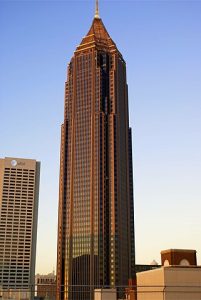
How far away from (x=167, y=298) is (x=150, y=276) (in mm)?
19304

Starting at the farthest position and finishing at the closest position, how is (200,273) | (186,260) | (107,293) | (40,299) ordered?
1. (40,299)
2. (186,260)
3. (200,273)
4. (107,293)

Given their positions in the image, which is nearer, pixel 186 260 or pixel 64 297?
pixel 186 260

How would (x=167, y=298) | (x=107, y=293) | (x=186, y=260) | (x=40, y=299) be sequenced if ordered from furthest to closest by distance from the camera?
(x=40, y=299) < (x=186, y=260) < (x=167, y=298) < (x=107, y=293)

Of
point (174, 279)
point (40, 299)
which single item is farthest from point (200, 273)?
point (40, 299)

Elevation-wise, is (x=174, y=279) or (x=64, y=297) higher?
(x=174, y=279)

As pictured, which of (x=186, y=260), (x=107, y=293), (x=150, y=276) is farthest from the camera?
(x=186, y=260)

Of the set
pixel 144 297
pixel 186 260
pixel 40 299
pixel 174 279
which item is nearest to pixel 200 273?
pixel 174 279

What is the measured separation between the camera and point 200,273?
8062 cm

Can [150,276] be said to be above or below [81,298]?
above

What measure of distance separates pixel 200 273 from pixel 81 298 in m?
130

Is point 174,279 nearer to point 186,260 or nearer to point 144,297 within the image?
point 144,297

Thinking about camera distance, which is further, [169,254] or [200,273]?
[169,254]

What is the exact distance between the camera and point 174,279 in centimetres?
8069

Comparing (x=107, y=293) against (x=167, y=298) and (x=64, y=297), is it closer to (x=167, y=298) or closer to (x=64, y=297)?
(x=167, y=298)
